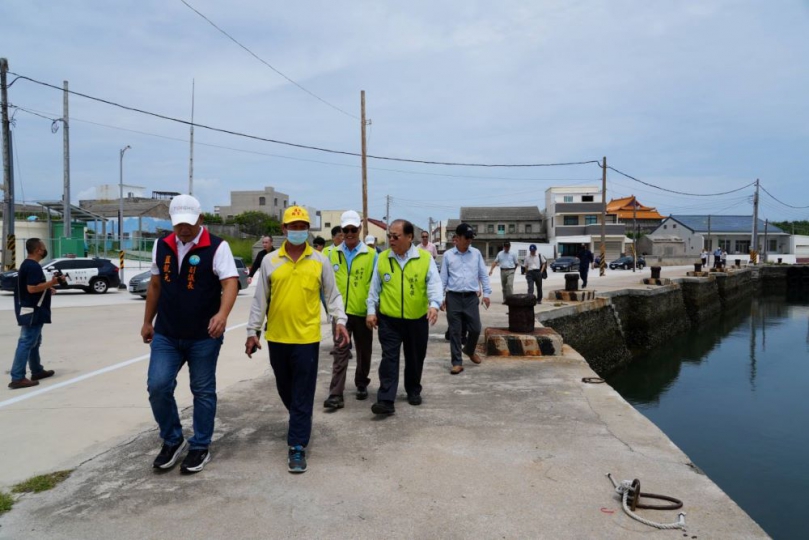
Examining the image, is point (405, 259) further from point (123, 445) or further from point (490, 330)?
point (490, 330)

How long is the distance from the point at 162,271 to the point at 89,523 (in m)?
1.58

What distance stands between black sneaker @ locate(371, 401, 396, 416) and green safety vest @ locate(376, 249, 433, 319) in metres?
0.79

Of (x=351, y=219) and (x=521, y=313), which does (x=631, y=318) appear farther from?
(x=351, y=219)

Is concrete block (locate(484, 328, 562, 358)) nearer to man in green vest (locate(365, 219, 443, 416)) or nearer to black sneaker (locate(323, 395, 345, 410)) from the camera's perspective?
man in green vest (locate(365, 219, 443, 416))

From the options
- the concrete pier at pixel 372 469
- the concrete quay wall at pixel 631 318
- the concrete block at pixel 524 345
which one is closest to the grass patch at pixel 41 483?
the concrete pier at pixel 372 469

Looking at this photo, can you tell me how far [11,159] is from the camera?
21.7 meters

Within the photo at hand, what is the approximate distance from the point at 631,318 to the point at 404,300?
1604 centimetres

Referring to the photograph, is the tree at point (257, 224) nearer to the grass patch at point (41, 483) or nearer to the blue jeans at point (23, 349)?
the blue jeans at point (23, 349)

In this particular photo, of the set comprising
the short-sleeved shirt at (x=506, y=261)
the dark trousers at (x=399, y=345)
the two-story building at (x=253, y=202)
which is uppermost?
the two-story building at (x=253, y=202)

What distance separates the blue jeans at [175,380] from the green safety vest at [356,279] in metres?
1.88

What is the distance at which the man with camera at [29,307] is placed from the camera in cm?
646

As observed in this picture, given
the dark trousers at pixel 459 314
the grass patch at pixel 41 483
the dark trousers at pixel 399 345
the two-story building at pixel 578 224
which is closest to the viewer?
the grass patch at pixel 41 483

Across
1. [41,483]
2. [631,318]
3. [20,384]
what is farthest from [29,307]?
[631,318]

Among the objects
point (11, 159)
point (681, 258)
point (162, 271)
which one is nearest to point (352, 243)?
point (162, 271)
